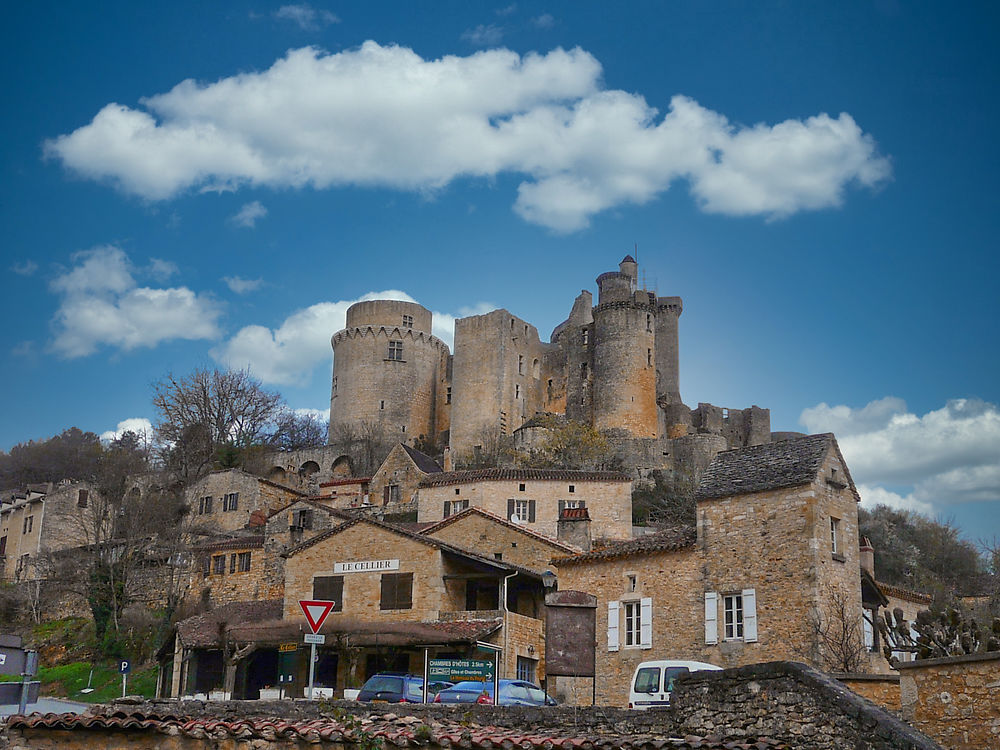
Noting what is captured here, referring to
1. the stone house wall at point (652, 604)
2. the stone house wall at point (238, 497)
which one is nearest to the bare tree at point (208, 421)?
the stone house wall at point (238, 497)

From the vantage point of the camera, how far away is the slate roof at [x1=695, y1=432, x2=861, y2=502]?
26719mm

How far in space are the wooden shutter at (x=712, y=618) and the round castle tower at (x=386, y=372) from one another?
60.1 metres

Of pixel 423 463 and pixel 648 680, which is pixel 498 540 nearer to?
pixel 648 680

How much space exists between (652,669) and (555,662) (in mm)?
4046

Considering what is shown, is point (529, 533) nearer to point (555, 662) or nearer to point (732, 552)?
point (732, 552)

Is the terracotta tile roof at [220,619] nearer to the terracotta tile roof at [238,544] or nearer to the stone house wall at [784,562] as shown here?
the terracotta tile roof at [238,544]

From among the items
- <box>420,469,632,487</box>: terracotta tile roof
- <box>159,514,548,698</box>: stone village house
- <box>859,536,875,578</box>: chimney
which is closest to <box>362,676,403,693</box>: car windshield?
<box>159,514,548,698</box>: stone village house

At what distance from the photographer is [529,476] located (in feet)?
177

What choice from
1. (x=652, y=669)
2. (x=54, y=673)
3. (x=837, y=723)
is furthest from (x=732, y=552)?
(x=54, y=673)

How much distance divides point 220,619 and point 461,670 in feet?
60.2

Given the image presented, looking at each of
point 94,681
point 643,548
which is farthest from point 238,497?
point 643,548

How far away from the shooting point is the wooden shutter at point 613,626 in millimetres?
29016

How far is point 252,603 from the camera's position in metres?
43.6

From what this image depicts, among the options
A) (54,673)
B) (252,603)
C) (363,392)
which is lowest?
(54,673)
